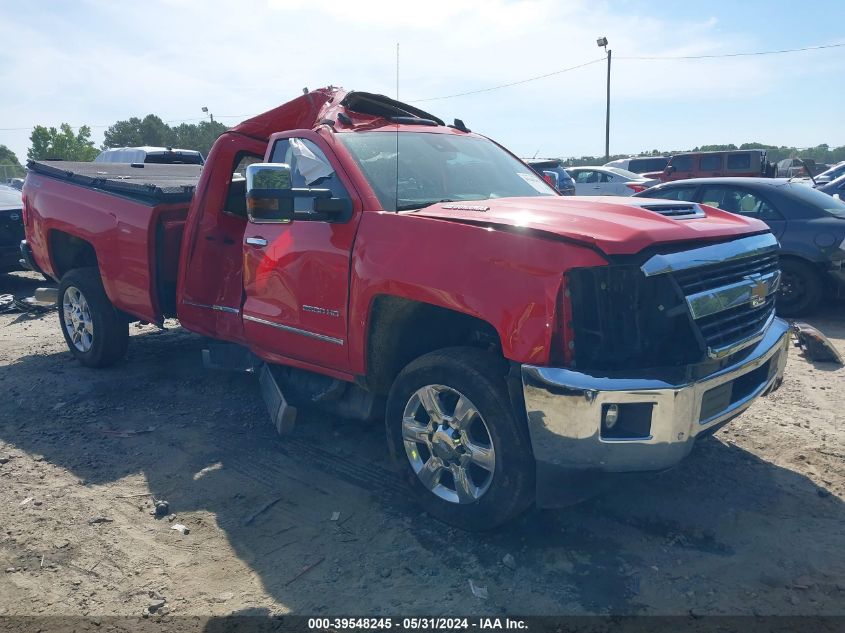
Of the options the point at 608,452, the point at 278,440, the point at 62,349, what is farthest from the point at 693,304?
the point at 62,349

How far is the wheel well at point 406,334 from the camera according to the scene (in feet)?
11.9

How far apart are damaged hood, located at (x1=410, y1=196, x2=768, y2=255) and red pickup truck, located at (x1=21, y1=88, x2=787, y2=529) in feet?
0.05

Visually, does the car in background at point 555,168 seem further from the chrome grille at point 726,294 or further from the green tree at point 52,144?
the green tree at point 52,144

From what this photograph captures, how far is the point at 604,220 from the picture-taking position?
10.4 ft

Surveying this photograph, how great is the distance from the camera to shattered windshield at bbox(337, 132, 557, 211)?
13.1 feet

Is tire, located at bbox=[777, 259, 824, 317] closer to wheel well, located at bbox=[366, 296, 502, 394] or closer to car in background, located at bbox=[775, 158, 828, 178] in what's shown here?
car in background, located at bbox=[775, 158, 828, 178]

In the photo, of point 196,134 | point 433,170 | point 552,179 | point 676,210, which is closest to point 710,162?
point 552,179

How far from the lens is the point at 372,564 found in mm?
3234

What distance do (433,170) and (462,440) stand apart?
5.90 ft

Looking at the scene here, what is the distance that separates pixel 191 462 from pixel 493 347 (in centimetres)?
219

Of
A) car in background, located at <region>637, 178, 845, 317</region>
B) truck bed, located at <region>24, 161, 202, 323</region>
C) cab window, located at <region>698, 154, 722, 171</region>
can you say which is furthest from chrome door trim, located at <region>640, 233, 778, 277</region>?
cab window, located at <region>698, 154, 722, 171</region>

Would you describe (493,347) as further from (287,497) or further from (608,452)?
(287,497)

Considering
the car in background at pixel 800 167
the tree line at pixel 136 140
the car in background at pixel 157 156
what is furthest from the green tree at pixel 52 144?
the car in background at pixel 800 167

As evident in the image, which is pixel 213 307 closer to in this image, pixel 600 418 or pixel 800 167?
pixel 600 418
